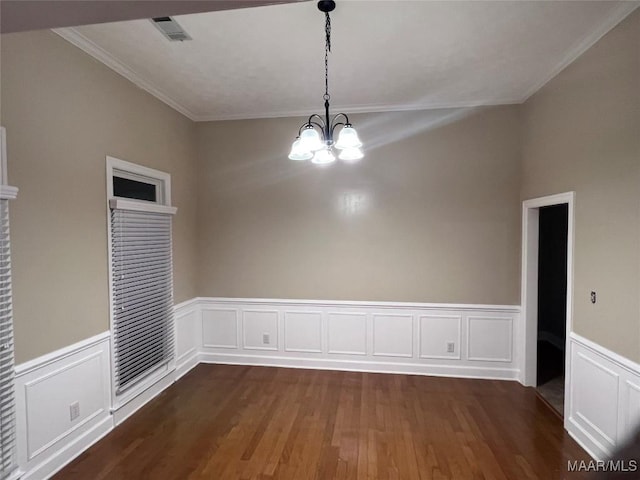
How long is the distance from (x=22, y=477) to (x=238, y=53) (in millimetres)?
3350

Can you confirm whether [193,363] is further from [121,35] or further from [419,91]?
[419,91]

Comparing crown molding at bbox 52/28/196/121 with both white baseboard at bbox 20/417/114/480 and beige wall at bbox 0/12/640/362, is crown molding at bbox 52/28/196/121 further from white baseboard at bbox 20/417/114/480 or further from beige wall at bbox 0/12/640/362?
white baseboard at bbox 20/417/114/480

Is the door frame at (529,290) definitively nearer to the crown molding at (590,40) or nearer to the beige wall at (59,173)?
the crown molding at (590,40)

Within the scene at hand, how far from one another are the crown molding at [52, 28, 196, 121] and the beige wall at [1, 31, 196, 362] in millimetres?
50

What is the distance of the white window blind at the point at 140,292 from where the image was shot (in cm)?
294

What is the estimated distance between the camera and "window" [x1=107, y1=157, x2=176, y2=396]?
291 cm

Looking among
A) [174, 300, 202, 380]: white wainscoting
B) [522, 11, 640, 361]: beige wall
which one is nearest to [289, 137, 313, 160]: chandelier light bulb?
[522, 11, 640, 361]: beige wall

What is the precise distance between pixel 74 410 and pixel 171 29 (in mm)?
2919

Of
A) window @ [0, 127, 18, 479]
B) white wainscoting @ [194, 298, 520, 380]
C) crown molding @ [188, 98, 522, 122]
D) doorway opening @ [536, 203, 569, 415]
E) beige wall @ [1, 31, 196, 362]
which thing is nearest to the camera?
window @ [0, 127, 18, 479]

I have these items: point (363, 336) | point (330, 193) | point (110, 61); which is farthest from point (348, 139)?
point (363, 336)

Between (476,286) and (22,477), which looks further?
(476,286)

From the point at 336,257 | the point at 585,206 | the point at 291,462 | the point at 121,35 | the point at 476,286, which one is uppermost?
the point at 121,35

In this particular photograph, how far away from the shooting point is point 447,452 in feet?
8.43

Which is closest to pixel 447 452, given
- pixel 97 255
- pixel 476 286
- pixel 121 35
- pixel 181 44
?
pixel 476 286
